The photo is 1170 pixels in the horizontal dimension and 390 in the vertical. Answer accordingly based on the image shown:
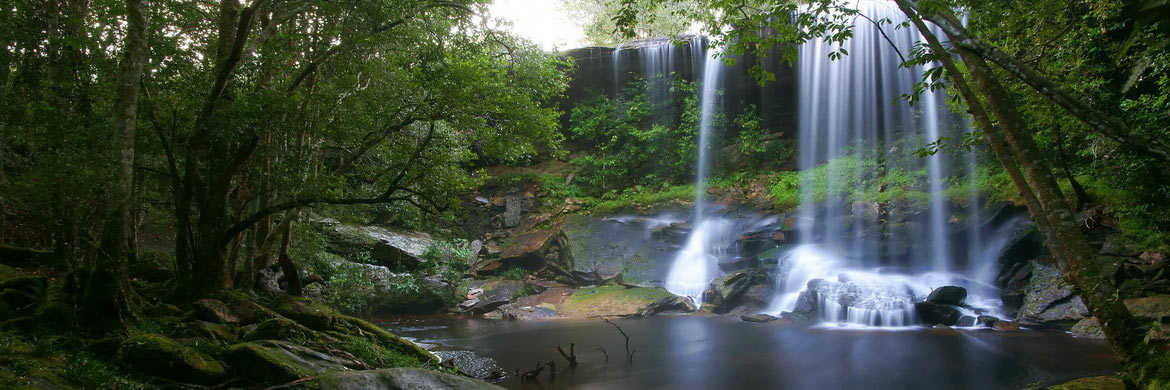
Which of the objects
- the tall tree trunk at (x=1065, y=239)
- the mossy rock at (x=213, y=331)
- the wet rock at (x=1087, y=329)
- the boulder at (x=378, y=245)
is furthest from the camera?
the boulder at (x=378, y=245)

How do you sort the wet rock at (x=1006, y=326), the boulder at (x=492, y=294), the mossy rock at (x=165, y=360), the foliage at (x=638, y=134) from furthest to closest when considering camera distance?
the foliage at (x=638, y=134) → the boulder at (x=492, y=294) → the wet rock at (x=1006, y=326) → the mossy rock at (x=165, y=360)

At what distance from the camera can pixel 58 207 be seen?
8.15 meters

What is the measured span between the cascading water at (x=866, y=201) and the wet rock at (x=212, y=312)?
11.0 m

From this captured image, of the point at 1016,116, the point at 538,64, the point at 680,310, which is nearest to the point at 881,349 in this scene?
the point at 680,310

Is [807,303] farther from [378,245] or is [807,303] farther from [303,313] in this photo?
[378,245]

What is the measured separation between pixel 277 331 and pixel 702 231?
15093mm

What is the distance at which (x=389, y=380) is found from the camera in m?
5.05

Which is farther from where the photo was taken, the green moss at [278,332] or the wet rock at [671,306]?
the wet rock at [671,306]

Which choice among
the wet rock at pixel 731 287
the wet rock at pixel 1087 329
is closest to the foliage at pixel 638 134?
the wet rock at pixel 731 287

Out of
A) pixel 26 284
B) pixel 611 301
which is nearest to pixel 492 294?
pixel 611 301

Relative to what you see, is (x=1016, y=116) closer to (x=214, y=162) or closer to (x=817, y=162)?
(x=214, y=162)

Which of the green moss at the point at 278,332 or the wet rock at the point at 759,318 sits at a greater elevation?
the green moss at the point at 278,332

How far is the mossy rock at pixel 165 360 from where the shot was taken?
15.5 feet

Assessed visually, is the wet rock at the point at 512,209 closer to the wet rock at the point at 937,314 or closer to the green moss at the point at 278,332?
the wet rock at the point at 937,314
